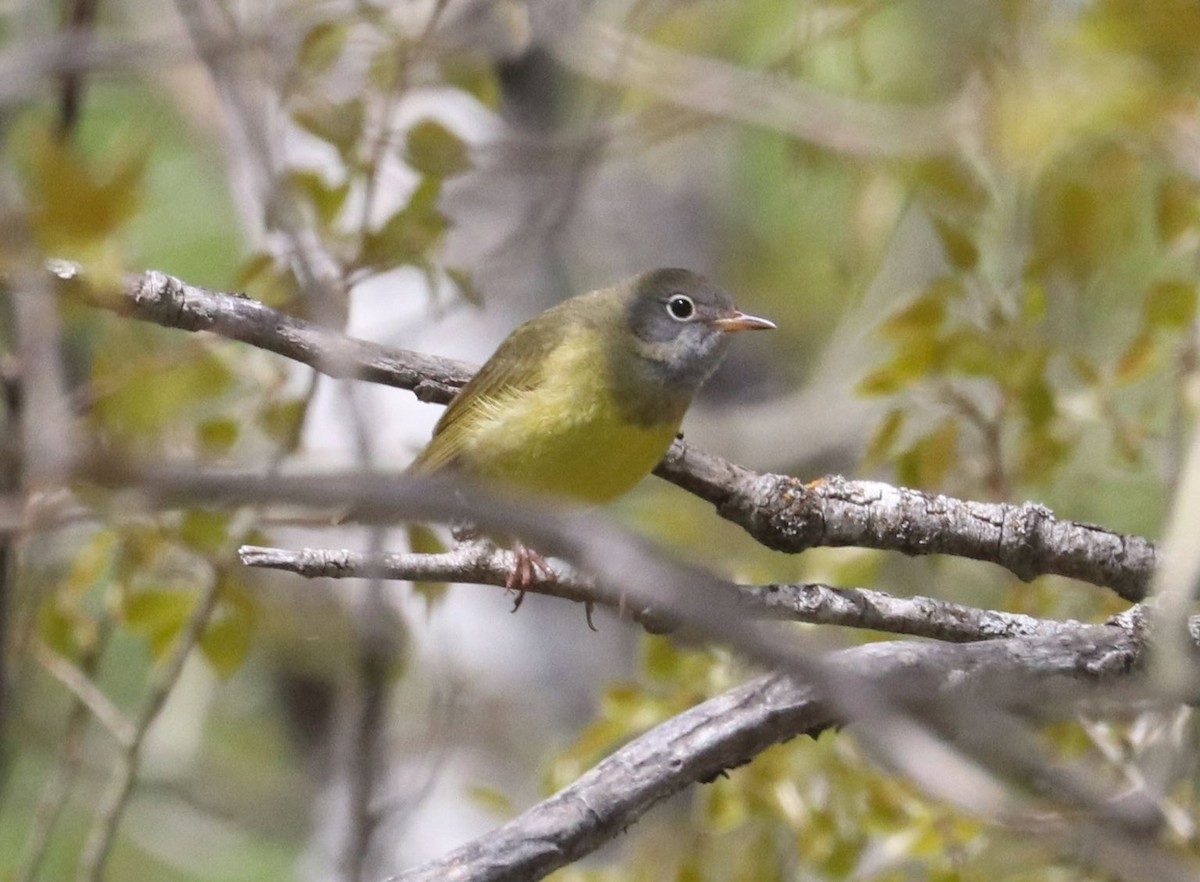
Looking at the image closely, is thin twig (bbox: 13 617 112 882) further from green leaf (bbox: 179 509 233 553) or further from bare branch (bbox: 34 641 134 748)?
green leaf (bbox: 179 509 233 553)

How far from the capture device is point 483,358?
6758mm

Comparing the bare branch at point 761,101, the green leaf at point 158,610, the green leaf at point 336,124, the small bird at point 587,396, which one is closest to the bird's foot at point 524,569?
the small bird at point 587,396

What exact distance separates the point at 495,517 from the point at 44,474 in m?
0.46

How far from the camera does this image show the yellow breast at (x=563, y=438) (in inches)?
154

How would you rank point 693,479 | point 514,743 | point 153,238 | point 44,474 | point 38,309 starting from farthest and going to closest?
1. point 153,238
2. point 514,743
3. point 693,479
4. point 38,309
5. point 44,474

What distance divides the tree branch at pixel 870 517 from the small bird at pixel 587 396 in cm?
58

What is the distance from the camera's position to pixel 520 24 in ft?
14.7

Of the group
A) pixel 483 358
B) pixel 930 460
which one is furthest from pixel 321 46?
pixel 483 358

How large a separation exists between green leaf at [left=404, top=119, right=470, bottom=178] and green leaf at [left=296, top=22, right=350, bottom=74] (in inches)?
13.6

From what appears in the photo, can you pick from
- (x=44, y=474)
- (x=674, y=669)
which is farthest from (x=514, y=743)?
(x=44, y=474)

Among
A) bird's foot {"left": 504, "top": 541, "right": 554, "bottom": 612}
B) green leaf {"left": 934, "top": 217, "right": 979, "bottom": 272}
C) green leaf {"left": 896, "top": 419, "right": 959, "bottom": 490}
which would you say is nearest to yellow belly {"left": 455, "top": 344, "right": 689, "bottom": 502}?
bird's foot {"left": 504, "top": 541, "right": 554, "bottom": 612}

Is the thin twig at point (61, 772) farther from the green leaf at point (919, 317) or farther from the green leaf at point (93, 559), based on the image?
the green leaf at point (919, 317)

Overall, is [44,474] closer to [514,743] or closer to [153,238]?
[514,743]

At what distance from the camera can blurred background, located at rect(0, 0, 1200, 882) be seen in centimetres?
271
